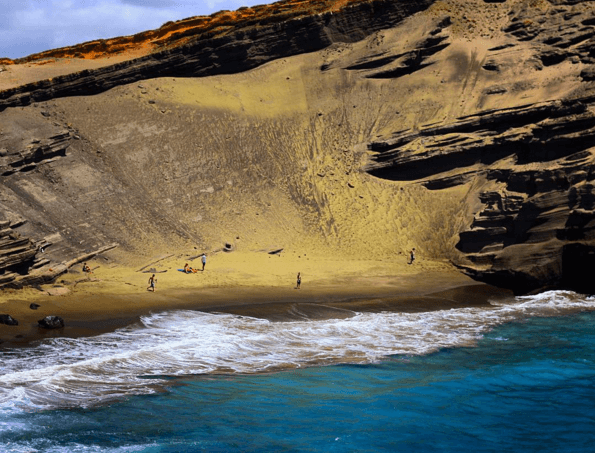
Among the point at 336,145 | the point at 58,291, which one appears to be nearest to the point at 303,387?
the point at 58,291

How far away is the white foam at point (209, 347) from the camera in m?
16.5

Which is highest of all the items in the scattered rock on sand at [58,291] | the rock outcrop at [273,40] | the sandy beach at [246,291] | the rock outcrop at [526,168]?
the rock outcrop at [273,40]

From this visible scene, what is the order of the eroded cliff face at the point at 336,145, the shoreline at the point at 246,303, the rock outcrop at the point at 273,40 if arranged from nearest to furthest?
the shoreline at the point at 246,303
the eroded cliff face at the point at 336,145
the rock outcrop at the point at 273,40

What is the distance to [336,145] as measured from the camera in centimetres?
3741

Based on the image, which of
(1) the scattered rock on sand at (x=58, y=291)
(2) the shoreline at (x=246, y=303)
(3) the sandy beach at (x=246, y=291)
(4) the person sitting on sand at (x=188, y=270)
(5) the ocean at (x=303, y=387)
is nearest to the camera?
(5) the ocean at (x=303, y=387)

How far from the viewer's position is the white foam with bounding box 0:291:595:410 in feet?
54.3

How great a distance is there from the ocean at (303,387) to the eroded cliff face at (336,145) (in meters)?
7.37

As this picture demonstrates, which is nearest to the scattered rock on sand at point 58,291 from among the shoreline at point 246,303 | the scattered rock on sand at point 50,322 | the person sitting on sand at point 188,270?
the shoreline at point 246,303

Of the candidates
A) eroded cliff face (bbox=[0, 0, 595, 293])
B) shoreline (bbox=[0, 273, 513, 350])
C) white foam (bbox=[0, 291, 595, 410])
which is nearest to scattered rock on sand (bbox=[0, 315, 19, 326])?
shoreline (bbox=[0, 273, 513, 350])

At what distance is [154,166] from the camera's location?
35.1m

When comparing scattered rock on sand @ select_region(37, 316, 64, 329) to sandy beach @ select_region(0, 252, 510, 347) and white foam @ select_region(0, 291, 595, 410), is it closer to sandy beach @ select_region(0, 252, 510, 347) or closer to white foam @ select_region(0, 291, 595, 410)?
sandy beach @ select_region(0, 252, 510, 347)

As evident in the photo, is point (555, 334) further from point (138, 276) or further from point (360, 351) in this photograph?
point (138, 276)

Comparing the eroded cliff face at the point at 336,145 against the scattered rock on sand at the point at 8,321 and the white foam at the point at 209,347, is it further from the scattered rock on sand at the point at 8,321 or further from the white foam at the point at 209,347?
the white foam at the point at 209,347

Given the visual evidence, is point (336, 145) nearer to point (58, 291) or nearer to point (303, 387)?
point (58, 291)
